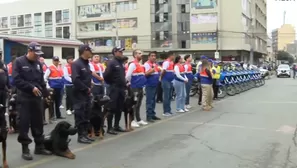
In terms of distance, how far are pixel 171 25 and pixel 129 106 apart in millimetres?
53259

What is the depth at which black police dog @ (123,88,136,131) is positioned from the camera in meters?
8.90

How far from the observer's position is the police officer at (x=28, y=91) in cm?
Answer: 628

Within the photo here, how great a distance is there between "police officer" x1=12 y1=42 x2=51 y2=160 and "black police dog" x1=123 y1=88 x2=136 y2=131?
8.78ft

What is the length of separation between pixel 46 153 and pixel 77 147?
30.4 inches

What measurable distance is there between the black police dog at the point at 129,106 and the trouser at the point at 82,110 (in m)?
1.42

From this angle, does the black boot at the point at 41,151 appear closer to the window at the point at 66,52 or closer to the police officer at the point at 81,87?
the police officer at the point at 81,87

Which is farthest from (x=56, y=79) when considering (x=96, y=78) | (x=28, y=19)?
(x=28, y=19)

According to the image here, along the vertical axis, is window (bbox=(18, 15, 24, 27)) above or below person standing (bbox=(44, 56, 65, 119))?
above

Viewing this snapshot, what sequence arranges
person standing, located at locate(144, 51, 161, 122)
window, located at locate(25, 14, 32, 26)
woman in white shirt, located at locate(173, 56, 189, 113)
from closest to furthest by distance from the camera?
1. person standing, located at locate(144, 51, 161, 122)
2. woman in white shirt, located at locate(173, 56, 189, 113)
3. window, located at locate(25, 14, 32, 26)

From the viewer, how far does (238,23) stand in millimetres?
57750

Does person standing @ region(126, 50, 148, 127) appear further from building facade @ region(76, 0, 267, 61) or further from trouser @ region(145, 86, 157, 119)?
building facade @ region(76, 0, 267, 61)

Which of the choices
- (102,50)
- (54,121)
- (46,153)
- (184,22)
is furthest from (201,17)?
(46,153)

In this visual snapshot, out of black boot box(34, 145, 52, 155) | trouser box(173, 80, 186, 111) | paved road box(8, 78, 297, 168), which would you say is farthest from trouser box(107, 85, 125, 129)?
trouser box(173, 80, 186, 111)

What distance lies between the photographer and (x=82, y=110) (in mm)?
7363
